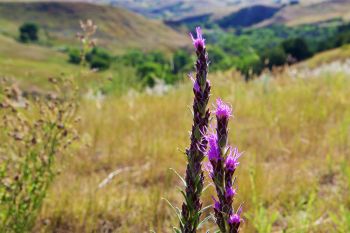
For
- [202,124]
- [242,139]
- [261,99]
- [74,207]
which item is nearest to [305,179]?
[242,139]

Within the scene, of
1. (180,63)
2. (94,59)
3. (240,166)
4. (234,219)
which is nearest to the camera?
(234,219)

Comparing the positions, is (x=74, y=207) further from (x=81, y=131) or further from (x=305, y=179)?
(x=81, y=131)

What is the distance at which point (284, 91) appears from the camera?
28.7 feet

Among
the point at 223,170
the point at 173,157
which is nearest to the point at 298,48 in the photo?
the point at 173,157

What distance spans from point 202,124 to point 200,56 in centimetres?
19

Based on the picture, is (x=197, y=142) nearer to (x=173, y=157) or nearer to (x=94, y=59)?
(x=173, y=157)

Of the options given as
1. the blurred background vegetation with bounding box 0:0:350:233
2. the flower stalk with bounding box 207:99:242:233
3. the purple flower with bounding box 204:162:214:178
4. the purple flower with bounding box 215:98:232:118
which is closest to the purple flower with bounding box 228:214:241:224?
the flower stalk with bounding box 207:99:242:233

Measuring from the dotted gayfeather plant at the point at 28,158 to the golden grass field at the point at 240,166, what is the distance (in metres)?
0.22

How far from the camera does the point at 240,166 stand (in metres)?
4.73

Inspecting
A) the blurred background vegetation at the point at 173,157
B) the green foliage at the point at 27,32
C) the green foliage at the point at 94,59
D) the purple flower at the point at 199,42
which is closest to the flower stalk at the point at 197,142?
the purple flower at the point at 199,42

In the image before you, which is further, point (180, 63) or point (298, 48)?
point (298, 48)

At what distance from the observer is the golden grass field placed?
3.69 meters

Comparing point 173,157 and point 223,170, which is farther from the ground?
point 223,170

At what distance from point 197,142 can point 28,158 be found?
2.21 metres
